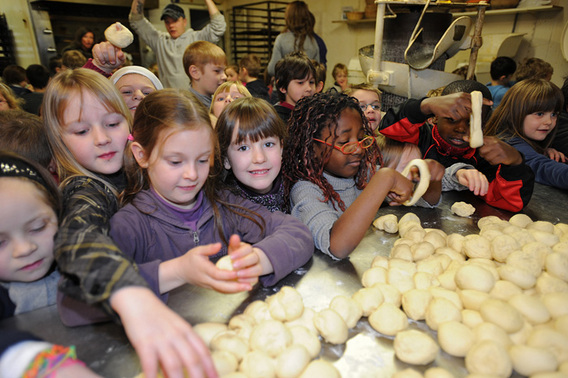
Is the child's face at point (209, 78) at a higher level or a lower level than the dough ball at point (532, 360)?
higher

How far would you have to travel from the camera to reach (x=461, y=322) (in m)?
0.74

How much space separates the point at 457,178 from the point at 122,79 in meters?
1.73

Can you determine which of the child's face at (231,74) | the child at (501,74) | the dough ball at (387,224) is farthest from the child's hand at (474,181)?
the child's face at (231,74)

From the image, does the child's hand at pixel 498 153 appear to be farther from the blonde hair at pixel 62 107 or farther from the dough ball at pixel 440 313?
the blonde hair at pixel 62 107

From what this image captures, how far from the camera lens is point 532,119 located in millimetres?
1850

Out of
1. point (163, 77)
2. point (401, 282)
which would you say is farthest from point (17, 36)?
point (401, 282)

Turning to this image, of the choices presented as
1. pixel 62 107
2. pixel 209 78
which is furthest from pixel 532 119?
pixel 62 107

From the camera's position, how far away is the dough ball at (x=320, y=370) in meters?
0.60

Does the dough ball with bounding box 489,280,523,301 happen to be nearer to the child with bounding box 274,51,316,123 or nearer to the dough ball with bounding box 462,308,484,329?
the dough ball with bounding box 462,308,484,329

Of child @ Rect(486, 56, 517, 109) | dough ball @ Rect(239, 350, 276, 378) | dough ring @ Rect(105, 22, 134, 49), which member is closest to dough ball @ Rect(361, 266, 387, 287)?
dough ball @ Rect(239, 350, 276, 378)

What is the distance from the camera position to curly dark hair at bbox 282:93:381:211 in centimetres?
125

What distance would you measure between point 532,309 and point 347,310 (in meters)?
0.40

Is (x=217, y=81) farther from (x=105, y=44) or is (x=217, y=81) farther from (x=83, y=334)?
(x=83, y=334)

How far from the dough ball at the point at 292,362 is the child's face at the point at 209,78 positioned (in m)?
2.24
